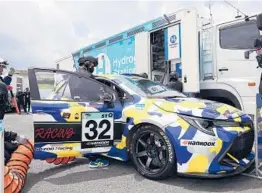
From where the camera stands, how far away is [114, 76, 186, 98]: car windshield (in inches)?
177

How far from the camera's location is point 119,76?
5.01m

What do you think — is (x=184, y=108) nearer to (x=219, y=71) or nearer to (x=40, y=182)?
(x=40, y=182)

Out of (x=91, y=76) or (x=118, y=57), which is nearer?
(x=91, y=76)

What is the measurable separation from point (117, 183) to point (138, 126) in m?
0.78

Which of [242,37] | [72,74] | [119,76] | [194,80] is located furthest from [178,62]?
[72,74]

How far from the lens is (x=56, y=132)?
418 centimetres

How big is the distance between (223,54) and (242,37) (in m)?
0.48

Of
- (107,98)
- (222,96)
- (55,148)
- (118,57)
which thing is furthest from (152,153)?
(118,57)

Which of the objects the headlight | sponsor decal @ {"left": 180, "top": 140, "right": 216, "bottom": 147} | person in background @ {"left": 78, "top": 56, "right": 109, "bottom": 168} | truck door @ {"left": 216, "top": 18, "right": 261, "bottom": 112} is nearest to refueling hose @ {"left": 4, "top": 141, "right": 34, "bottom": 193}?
person in background @ {"left": 78, "top": 56, "right": 109, "bottom": 168}

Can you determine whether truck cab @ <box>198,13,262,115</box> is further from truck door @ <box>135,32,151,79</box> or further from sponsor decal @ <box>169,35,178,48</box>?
truck door @ <box>135,32,151,79</box>

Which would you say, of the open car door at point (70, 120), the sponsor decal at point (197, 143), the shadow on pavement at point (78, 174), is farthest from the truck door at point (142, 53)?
the sponsor decal at point (197, 143)

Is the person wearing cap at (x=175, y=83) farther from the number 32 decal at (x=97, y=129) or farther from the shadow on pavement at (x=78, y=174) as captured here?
the number 32 decal at (x=97, y=129)

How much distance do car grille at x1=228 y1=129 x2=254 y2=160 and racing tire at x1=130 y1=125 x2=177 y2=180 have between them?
0.72 meters

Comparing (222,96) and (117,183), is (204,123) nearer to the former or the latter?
(117,183)
